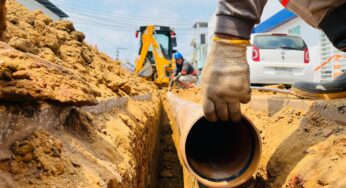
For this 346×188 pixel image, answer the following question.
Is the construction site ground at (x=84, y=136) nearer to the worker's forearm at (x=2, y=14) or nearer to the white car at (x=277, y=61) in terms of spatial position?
the worker's forearm at (x=2, y=14)

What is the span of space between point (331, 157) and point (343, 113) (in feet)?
1.40

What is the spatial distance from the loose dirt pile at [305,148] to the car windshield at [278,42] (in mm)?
6701

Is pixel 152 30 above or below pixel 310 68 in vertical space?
above

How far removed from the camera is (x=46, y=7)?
29141 mm

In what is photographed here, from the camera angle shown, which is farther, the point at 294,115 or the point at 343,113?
the point at 294,115

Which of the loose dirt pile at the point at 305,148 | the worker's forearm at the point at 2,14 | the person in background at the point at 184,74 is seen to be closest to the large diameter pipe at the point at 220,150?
the loose dirt pile at the point at 305,148

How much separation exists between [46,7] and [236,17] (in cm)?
2945

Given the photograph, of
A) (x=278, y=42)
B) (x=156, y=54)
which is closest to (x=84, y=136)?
(x=278, y=42)

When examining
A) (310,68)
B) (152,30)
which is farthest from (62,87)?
(152,30)

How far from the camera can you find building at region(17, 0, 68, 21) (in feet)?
77.1

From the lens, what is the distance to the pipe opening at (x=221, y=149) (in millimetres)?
2459

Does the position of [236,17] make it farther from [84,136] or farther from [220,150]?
[220,150]

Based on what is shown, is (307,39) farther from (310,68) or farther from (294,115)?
(294,115)

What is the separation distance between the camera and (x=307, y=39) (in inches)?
619
